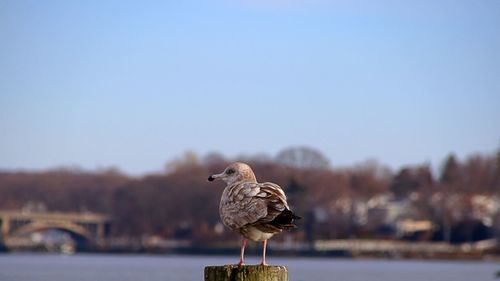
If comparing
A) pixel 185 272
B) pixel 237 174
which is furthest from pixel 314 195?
pixel 237 174

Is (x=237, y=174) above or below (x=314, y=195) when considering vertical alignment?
below

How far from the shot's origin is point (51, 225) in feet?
496

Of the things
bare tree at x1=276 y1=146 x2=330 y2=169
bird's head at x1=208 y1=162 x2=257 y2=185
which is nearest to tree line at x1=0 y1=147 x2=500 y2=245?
bare tree at x1=276 y1=146 x2=330 y2=169

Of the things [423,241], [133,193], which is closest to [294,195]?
[423,241]

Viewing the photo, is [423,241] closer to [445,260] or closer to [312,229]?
[312,229]

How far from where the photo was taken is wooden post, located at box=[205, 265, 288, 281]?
365 inches

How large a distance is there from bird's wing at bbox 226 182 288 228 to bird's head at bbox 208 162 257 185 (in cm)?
18

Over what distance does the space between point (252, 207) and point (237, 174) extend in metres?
0.53

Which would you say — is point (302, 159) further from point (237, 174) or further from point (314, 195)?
point (237, 174)

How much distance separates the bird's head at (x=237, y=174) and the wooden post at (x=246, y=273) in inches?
37.5

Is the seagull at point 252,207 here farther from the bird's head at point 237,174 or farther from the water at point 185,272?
the water at point 185,272

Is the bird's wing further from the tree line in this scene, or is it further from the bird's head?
the tree line

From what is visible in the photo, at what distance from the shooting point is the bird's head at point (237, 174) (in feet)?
33.3

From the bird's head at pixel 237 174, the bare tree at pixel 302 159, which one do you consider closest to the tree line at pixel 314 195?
the bare tree at pixel 302 159
